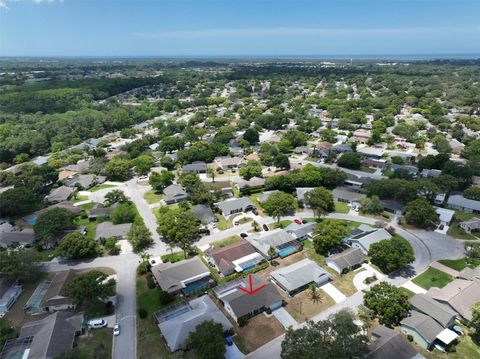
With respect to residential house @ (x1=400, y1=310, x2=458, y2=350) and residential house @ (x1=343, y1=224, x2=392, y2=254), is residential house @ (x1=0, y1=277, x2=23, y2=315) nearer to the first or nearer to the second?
residential house @ (x1=400, y1=310, x2=458, y2=350)

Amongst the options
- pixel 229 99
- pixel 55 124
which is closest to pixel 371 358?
pixel 55 124

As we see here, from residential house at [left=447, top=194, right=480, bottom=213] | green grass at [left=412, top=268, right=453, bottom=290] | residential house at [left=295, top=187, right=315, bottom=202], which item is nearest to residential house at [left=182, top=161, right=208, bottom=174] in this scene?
residential house at [left=295, top=187, right=315, bottom=202]

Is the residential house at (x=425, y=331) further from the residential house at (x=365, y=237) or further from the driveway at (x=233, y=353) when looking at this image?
the driveway at (x=233, y=353)

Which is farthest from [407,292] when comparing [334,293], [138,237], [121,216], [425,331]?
[121,216]

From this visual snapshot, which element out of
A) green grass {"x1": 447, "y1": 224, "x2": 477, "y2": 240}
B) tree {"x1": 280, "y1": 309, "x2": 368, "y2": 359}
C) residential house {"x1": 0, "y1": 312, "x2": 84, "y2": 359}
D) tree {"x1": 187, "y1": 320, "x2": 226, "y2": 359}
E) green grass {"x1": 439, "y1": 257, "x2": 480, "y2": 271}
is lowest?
green grass {"x1": 447, "y1": 224, "x2": 477, "y2": 240}

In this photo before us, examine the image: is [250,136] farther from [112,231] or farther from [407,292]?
[407,292]

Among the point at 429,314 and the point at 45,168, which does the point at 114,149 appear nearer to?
the point at 45,168
